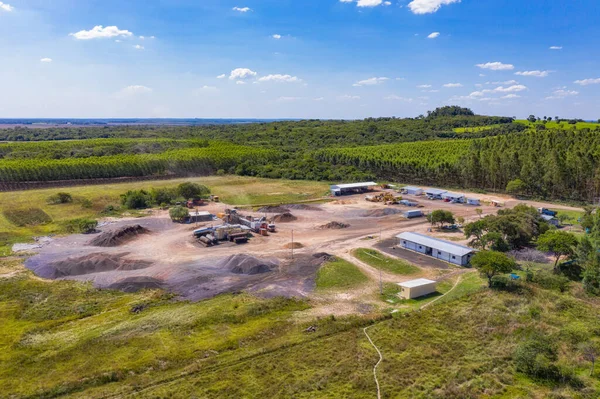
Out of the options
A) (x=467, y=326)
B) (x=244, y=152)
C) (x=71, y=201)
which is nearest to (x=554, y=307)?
(x=467, y=326)

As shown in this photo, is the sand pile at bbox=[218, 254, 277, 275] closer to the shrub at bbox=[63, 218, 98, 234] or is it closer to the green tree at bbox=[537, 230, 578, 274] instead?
the shrub at bbox=[63, 218, 98, 234]

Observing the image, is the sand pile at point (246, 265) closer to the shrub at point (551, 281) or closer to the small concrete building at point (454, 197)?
the shrub at point (551, 281)

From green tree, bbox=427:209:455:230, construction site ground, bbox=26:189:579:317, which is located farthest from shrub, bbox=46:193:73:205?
green tree, bbox=427:209:455:230

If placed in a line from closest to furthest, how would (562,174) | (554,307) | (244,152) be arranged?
(554,307) → (562,174) → (244,152)

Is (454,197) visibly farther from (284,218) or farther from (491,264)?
(491,264)

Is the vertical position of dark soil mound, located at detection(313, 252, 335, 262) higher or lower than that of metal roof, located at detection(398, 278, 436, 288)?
lower

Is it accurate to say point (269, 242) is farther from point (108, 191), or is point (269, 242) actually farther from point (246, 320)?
point (108, 191)
